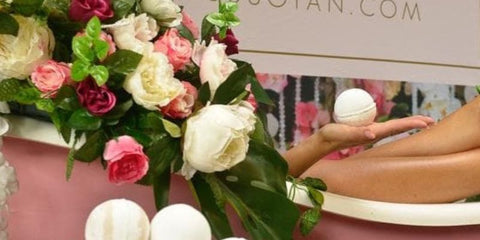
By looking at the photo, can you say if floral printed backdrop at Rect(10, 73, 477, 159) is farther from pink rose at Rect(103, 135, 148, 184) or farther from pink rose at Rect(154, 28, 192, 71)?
pink rose at Rect(103, 135, 148, 184)

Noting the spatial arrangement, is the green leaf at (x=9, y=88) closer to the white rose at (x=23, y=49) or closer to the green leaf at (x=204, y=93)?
the white rose at (x=23, y=49)

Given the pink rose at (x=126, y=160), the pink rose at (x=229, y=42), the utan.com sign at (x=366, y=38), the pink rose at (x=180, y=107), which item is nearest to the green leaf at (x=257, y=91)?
the pink rose at (x=229, y=42)

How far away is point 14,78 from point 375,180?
461 mm

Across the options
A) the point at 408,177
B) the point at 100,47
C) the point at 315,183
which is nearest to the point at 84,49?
the point at 100,47

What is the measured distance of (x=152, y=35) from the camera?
0.77m

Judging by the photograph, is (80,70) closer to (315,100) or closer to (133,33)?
(133,33)

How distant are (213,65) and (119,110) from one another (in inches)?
4.5

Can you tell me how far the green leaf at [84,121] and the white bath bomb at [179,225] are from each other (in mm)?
119

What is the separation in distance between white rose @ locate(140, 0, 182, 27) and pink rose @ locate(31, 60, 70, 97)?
122 millimetres

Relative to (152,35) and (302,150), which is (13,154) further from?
(302,150)

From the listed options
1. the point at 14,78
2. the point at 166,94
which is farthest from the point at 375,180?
the point at 14,78

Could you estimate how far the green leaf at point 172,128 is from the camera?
2.43 feet

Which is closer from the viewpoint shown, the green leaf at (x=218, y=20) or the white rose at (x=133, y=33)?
the white rose at (x=133, y=33)

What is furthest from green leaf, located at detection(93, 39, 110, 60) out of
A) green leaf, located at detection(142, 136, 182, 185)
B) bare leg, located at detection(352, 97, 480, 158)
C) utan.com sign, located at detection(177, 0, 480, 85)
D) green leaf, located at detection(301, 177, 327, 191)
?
utan.com sign, located at detection(177, 0, 480, 85)
